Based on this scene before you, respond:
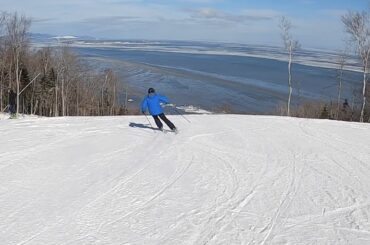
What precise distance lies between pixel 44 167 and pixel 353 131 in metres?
10.5

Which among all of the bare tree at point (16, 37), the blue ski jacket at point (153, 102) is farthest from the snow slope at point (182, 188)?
the bare tree at point (16, 37)

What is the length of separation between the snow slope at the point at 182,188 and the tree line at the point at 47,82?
135 ft

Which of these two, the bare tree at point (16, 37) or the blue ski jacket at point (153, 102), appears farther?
the bare tree at point (16, 37)

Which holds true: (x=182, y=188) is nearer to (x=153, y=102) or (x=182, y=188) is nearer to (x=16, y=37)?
(x=153, y=102)

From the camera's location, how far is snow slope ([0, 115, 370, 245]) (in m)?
5.43

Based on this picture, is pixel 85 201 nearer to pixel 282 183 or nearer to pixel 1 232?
pixel 1 232

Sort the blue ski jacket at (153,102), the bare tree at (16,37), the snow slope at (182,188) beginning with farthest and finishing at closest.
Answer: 1. the bare tree at (16,37)
2. the blue ski jacket at (153,102)
3. the snow slope at (182,188)

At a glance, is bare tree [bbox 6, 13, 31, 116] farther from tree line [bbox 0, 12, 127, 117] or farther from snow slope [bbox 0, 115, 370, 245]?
snow slope [bbox 0, 115, 370, 245]

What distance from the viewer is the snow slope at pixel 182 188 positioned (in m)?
5.43

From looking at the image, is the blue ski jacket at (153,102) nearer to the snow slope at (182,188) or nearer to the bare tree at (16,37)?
the snow slope at (182,188)

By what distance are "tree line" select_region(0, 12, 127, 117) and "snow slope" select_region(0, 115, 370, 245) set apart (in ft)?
135

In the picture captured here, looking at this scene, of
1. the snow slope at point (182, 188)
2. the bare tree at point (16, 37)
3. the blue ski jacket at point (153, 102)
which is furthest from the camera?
the bare tree at point (16, 37)

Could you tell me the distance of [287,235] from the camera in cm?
539

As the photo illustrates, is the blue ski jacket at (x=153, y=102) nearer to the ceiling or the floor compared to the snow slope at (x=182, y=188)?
nearer to the ceiling
